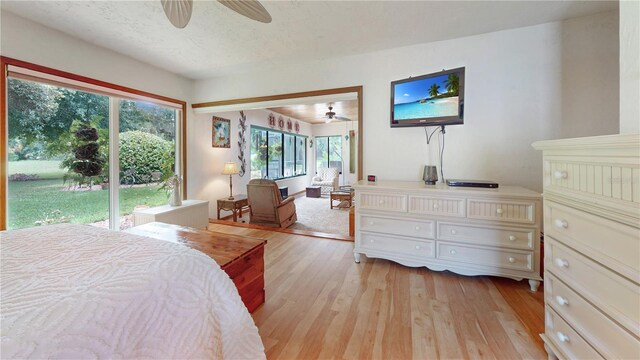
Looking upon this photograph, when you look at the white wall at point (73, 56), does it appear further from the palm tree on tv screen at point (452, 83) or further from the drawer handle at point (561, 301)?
the drawer handle at point (561, 301)

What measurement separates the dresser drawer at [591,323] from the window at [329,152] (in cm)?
718

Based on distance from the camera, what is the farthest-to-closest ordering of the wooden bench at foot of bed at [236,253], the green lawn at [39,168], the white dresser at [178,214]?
1. the white dresser at [178,214]
2. the green lawn at [39,168]
3. the wooden bench at foot of bed at [236,253]

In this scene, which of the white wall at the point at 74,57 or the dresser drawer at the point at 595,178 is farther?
the white wall at the point at 74,57

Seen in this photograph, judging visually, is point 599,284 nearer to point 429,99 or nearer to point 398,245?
point 398,245

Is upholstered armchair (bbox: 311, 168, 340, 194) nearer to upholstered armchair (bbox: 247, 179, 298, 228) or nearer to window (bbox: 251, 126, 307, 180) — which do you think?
window (bbox: 251, 126, 307, 180)

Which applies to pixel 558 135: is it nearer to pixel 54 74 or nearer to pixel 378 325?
pixel 378 325

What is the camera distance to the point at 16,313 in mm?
627

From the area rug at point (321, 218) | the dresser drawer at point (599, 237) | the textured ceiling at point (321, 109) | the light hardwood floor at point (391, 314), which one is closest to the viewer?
the dresser drawer at point (599, 237)

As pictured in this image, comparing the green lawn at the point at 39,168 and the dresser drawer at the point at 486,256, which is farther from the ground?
the green lawn at the point at 39,168

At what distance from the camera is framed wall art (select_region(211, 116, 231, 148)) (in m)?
4.38

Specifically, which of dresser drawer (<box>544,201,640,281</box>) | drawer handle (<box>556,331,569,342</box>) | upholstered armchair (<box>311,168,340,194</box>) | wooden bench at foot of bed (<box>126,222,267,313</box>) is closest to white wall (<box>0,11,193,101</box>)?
wooden bench at foot of bed (<box>126,222,267,313</box>)

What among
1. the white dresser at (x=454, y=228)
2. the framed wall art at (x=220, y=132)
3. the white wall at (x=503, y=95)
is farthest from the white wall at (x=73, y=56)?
the white dresser at (x=454, y=228)

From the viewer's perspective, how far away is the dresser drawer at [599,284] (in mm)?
825

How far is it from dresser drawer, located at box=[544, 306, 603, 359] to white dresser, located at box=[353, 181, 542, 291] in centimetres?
82
